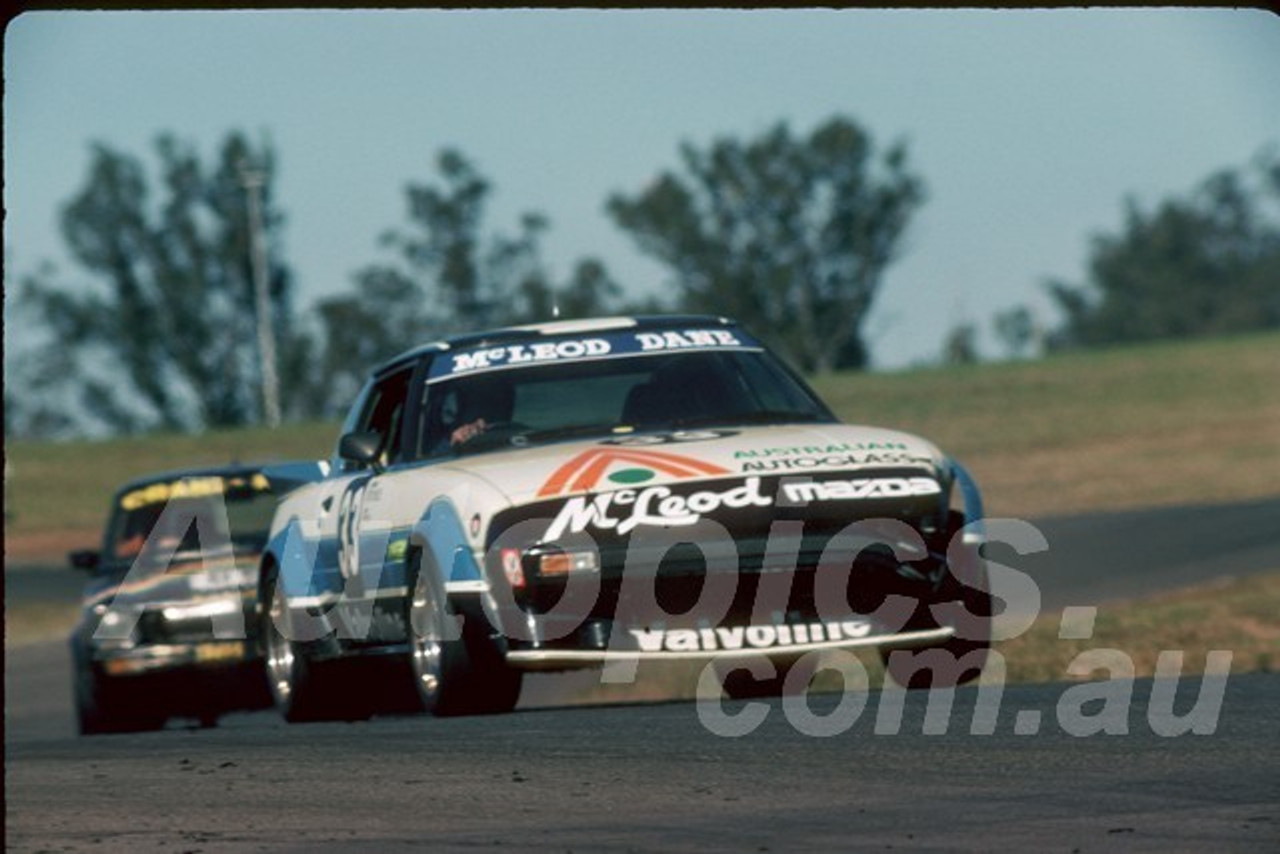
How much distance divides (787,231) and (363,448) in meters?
81.9

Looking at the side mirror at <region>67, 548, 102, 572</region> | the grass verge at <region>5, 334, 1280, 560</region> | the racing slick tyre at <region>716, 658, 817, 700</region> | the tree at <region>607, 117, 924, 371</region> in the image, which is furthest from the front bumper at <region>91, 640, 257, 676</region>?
the tree at <region>607, 117, 924, 371</region>

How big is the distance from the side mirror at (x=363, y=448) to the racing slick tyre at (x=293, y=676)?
3.30ft

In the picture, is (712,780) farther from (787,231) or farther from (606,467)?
(787,231)

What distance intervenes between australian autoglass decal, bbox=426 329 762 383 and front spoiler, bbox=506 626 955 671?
5.79ft

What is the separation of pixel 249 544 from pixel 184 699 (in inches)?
37.3

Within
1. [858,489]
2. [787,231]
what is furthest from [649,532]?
[787,231]

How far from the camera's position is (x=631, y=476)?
9719mm

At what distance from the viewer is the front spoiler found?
9.55m

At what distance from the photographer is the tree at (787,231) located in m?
89.9

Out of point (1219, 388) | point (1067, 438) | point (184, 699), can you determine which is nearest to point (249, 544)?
point (184, 699)

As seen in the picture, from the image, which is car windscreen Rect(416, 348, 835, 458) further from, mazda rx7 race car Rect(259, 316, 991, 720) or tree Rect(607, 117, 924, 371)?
tree Rect(607, 117, 924, 371)

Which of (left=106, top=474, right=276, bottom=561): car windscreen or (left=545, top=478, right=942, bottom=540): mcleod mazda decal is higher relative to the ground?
(left=545, top=478, right=942, bottom=540): mcleod mazda decal

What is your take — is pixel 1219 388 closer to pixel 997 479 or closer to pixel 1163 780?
pixel 997 479

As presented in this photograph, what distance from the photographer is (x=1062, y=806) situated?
659cm
